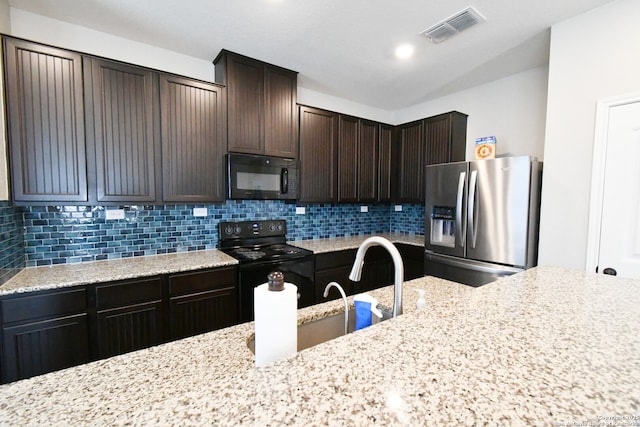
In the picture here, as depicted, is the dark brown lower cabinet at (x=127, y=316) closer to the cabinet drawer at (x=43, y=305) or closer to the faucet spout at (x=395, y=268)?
the cabinet drawer at (x=43, y=305)

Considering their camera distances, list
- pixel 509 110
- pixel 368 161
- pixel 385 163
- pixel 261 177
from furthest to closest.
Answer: pixel 385 163 < pixel 368 161 < pixel 509 110 < pixel 261 177

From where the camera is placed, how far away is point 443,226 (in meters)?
2.77

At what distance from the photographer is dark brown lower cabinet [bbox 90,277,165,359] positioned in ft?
5.75

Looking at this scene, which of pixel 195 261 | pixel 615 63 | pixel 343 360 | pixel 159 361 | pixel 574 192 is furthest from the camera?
pixel 195 261

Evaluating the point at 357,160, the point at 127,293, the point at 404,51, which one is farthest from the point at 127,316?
the point at 404,51

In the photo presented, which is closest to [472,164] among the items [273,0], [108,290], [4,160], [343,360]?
[273,0]

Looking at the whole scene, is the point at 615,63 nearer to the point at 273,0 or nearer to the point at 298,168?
the point at 273,0

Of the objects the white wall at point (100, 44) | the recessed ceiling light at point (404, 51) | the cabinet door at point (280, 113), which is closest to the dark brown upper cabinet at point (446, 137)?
the recessed ceiling light at point (404, 51)

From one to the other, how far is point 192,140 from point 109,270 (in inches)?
46.0

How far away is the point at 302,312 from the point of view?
3.92 ft

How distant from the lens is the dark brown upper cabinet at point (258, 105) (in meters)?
2.45

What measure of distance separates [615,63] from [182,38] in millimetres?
3125

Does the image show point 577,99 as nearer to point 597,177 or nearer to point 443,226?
point 597,177

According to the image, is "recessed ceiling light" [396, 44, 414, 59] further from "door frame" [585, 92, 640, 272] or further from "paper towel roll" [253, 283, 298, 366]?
"paper towel roll" [253, 283, 298, 366]
